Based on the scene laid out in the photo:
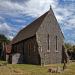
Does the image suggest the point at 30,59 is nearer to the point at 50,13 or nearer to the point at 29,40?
the point at 29,40

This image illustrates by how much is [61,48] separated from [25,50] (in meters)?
12.0

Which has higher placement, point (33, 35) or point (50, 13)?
point (50, 13)

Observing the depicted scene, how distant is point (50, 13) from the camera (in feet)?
212

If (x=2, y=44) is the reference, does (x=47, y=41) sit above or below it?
below

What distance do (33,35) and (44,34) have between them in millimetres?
2806

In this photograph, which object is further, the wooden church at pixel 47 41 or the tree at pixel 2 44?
the tree at pixel 2 44

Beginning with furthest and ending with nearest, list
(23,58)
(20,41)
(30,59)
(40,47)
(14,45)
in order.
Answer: (14,45) → (20,41) → (23,58) → (30,59) → (40,47)

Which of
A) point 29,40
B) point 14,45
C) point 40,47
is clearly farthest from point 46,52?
point 14,45

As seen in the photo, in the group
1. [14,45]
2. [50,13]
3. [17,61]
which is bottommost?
[17,61]

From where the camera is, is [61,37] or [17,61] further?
[17,61]

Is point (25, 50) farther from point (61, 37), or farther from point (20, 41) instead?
point (61, 37)

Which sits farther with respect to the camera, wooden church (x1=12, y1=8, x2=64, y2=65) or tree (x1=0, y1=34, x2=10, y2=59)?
tree (x1=0, y1=34, x2=10, y2=59)

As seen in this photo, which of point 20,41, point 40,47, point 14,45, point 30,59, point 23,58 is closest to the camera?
point 40,47

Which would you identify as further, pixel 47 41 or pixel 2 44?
pixel 2 44
